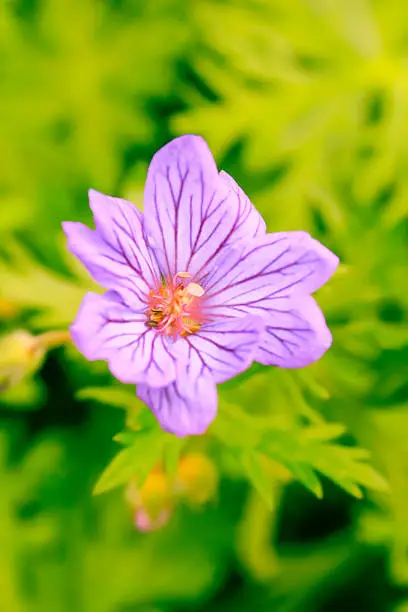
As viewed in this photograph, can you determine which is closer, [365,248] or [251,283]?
[251,283]

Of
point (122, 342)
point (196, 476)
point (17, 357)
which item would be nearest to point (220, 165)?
point (196, 476)

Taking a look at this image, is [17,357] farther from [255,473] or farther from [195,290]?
[255,473]

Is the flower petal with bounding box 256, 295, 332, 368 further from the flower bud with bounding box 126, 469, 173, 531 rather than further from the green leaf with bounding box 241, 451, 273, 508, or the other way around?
the flower bud with bounding box 126, 469, 173, 531

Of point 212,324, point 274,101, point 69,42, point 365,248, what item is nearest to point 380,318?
point 365,248

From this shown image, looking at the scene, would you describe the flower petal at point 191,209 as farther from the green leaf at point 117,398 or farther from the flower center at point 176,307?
the green leaf at point 117,398

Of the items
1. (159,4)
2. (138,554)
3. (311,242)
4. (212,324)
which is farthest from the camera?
(159,4)

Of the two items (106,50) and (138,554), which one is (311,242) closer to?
(138,554)

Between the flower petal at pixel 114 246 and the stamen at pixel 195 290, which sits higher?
the flower petal at pixel 114 246

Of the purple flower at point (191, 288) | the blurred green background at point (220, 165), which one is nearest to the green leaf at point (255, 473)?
the purple flower at point (191, 288)

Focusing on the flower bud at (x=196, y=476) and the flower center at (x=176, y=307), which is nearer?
the flower center at (x=176, y=307)
